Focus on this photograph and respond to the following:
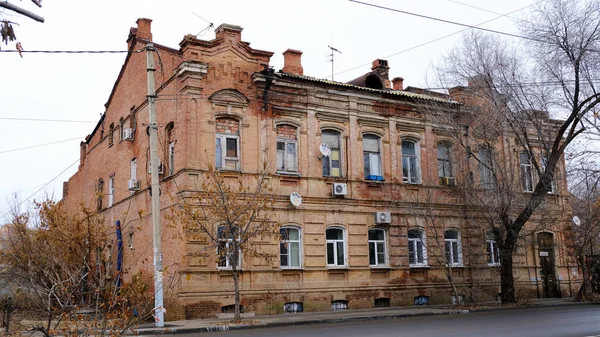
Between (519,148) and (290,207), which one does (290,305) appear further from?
(519,148)

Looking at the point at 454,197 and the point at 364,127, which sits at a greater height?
the point at 364,127

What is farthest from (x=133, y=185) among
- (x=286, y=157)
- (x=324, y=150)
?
(x=324, y=150)

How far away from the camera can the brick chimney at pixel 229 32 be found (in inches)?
903

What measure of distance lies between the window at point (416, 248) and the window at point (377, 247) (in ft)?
4.57

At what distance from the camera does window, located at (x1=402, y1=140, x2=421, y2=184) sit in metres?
27.1

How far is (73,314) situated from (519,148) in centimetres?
2647

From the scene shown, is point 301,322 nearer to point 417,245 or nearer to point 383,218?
point 383,218

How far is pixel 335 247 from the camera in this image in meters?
24.4

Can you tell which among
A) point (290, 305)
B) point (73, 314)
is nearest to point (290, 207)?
point (290, 305)

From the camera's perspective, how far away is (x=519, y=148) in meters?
30.2

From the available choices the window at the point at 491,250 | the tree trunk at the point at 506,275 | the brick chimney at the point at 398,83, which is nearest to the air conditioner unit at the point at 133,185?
the brick chimney at the point at 398,83

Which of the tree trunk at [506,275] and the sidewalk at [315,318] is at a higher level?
the tree trunk at [506,275]

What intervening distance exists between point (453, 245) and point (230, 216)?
12.3 meters

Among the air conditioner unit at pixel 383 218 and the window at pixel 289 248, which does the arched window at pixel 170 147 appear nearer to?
the window at pixel 289 248
